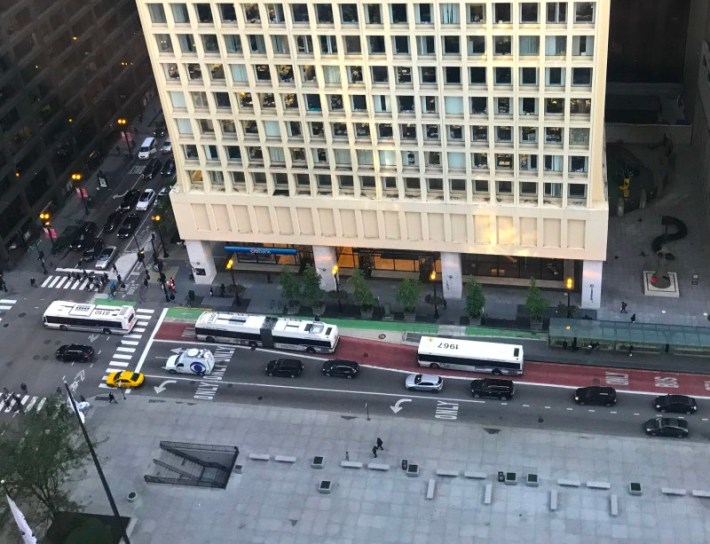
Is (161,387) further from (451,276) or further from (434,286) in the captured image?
(451,276)

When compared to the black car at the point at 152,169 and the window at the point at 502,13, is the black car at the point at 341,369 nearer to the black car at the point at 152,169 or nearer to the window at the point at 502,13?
the window at the point at 502,13

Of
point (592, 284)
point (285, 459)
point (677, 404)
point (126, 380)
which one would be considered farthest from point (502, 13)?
point (126, 380)

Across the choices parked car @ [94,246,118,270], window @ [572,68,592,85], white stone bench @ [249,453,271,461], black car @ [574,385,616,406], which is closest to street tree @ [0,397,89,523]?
white stone bench @ [249,453,271,461]

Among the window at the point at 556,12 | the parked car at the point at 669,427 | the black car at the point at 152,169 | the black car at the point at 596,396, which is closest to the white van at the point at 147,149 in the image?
the black car at the point at 152,169

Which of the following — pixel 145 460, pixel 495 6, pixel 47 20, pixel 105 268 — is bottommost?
pixel 145 460

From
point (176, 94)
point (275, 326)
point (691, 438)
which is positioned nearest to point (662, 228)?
point (691, 438)

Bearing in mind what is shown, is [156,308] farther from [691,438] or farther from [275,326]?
[691,438]
